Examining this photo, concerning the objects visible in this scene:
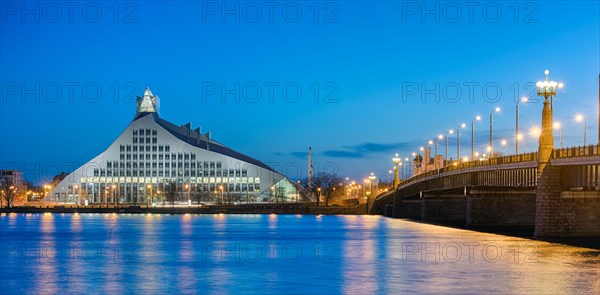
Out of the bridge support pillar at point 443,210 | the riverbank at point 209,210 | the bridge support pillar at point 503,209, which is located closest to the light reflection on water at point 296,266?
the bridge support pillar at point 503,209

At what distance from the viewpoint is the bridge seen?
2712 inches

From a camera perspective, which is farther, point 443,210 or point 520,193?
point 443,210

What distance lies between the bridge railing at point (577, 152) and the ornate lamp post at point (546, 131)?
640 mm

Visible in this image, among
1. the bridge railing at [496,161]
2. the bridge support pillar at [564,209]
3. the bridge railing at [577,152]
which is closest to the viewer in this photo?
the bridge railing at [577,152]

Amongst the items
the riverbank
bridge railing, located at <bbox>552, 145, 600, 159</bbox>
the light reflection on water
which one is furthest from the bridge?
the riverbank

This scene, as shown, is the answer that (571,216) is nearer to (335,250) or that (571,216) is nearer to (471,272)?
(335,250)

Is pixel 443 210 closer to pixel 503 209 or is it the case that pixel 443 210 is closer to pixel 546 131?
pixel 503 209

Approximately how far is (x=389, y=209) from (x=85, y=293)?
12389 centimetres

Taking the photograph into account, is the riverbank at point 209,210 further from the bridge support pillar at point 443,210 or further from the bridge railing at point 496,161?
the bridge railing at point 496,161

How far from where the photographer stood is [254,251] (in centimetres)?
5666

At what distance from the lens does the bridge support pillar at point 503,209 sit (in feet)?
313

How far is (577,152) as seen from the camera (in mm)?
65000

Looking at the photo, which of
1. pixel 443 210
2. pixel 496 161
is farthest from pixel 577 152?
pixel 443 210

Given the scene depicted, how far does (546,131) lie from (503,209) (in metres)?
26.0
